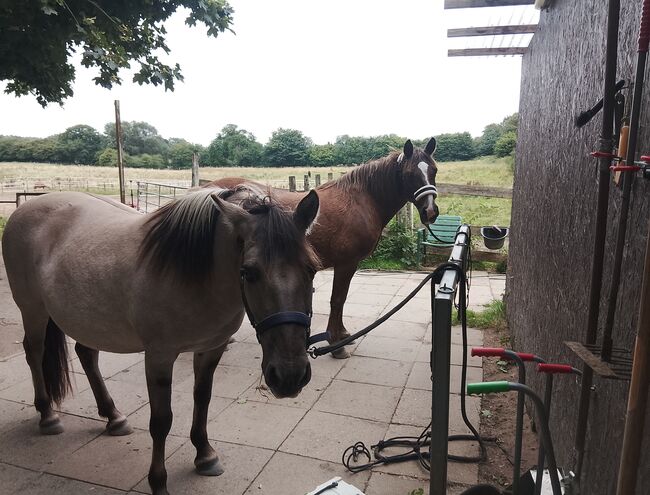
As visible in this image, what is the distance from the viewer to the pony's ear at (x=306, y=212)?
1903mm

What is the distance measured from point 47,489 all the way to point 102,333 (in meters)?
0.88

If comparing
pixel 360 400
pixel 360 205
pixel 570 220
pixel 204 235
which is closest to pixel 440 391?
pixel 204 235

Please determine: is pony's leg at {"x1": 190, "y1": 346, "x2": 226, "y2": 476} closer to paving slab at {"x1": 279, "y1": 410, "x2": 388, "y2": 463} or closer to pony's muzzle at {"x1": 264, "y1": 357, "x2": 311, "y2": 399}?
paving slab at {"x1": 279, "y1": 410, "x2": 388, "y2": 463}

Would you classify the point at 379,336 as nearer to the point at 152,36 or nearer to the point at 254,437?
the point at 254,437

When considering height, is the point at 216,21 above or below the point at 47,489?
above

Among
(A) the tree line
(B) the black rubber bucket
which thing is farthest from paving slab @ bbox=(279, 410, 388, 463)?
(B) the black rubber bucket

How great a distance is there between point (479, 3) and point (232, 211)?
2684 millimetres

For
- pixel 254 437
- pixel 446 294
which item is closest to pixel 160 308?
pixel 254 437

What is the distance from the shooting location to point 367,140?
17172 mm

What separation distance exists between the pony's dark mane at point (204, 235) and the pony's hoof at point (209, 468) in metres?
1.15

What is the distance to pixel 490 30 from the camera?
3729 mm

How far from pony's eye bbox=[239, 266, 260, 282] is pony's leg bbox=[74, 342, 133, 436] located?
1.85 meters

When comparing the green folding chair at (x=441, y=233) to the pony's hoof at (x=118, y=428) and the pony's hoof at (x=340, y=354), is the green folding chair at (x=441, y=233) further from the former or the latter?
the pony's hoof at (x=118, y=428)

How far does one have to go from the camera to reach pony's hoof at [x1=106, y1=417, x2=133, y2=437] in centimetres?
282
